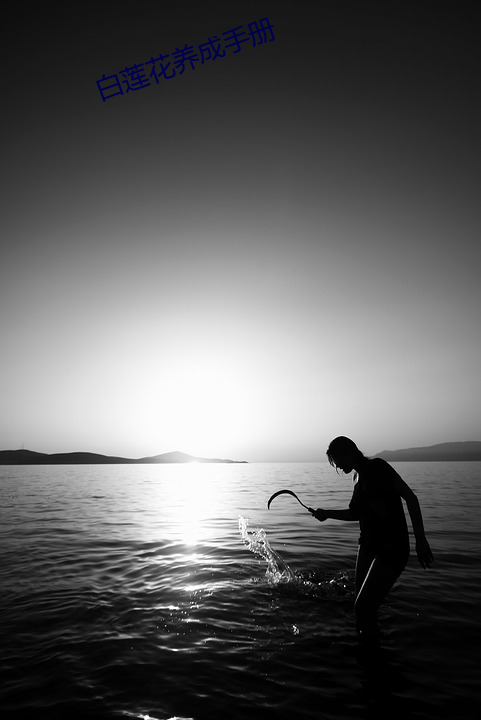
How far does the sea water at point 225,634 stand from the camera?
4641mm

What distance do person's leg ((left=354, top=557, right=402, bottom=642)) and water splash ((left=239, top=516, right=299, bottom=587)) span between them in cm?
322

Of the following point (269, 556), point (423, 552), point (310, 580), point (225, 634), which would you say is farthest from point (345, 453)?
point (269, 556)

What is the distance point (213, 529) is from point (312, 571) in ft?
26.6

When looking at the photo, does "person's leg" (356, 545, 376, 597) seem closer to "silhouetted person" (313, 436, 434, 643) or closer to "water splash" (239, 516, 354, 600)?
→ "silhouetted person" (313, 436, 434, 643)

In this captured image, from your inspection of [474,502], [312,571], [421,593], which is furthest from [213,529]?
[474,502]

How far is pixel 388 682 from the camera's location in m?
5.06

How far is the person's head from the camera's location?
6164 millimetres

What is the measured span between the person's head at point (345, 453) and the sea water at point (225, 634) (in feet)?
9.22

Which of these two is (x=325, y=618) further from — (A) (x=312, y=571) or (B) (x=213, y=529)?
(B) (x=213, y=529)

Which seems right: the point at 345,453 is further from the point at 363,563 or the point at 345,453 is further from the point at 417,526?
the point at 363,563

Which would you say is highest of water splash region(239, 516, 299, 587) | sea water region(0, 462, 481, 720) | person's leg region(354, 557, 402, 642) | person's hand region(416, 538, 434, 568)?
person's hand region(416, 538, 434, 568)

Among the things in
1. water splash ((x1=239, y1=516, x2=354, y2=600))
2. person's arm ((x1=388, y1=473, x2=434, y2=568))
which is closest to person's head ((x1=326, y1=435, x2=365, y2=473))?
person's arm ((x1=388, y1=473, x2=434, y2=568))

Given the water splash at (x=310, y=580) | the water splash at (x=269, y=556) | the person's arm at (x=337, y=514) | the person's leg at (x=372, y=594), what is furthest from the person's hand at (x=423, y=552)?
the water splash at (x=269, y=556)

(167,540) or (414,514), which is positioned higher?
(414,514)
